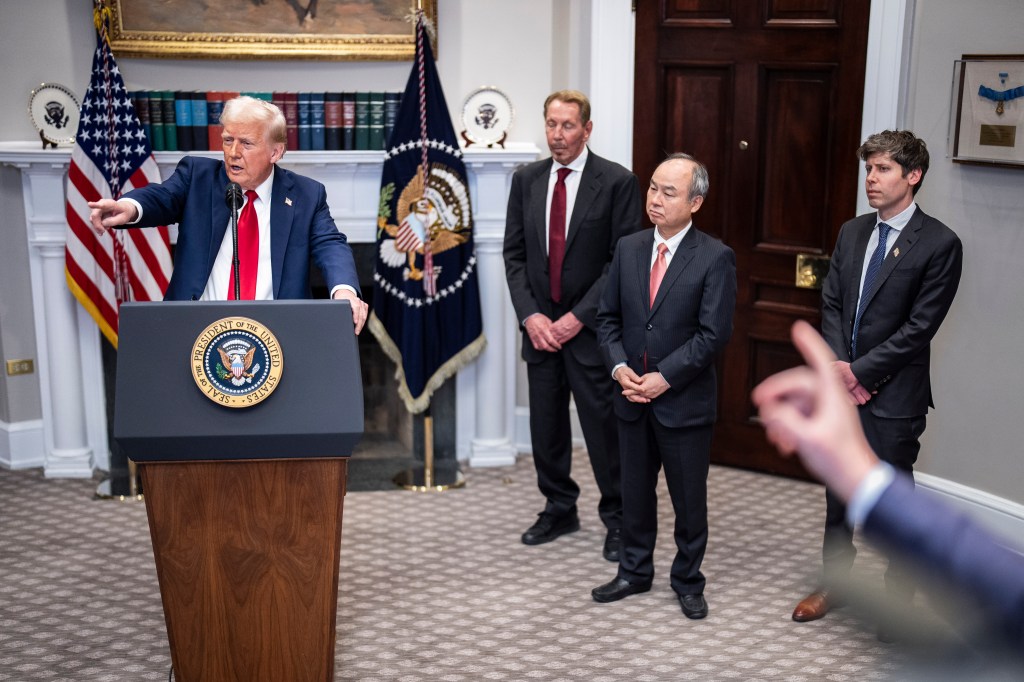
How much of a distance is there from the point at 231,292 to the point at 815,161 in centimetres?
310

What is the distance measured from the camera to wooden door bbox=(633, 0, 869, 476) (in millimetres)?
5180

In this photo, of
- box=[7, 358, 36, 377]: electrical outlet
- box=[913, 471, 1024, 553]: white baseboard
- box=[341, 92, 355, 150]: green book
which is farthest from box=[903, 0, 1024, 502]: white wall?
box=[7, 358, 36, 377]: electrical outlet

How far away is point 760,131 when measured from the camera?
5.42m

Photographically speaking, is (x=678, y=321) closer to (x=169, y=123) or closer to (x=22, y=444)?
(x=169, y=123)

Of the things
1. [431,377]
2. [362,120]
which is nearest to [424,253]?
[431,377]

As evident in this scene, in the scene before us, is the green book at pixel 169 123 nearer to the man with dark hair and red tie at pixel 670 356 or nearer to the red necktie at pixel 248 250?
the red necktie at pixel 248 250

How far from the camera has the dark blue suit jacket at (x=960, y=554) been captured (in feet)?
4.09

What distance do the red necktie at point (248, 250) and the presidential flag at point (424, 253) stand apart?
2078mm

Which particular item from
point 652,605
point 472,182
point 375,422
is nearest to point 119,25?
point 472,182

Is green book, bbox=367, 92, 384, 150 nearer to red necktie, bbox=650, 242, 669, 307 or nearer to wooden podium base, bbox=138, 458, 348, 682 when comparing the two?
red necktie, bbox=650, 242, 669, 307

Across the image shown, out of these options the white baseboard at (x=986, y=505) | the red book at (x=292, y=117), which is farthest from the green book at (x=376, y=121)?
the white baseboard at (x=986, y=505)

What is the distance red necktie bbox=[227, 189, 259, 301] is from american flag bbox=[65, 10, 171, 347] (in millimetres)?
2159

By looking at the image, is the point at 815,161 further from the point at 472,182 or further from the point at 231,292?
the point at 231,292

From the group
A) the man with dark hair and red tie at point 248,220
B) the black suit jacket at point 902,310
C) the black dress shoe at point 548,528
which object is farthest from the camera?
the black dress shoe at point 548,528
